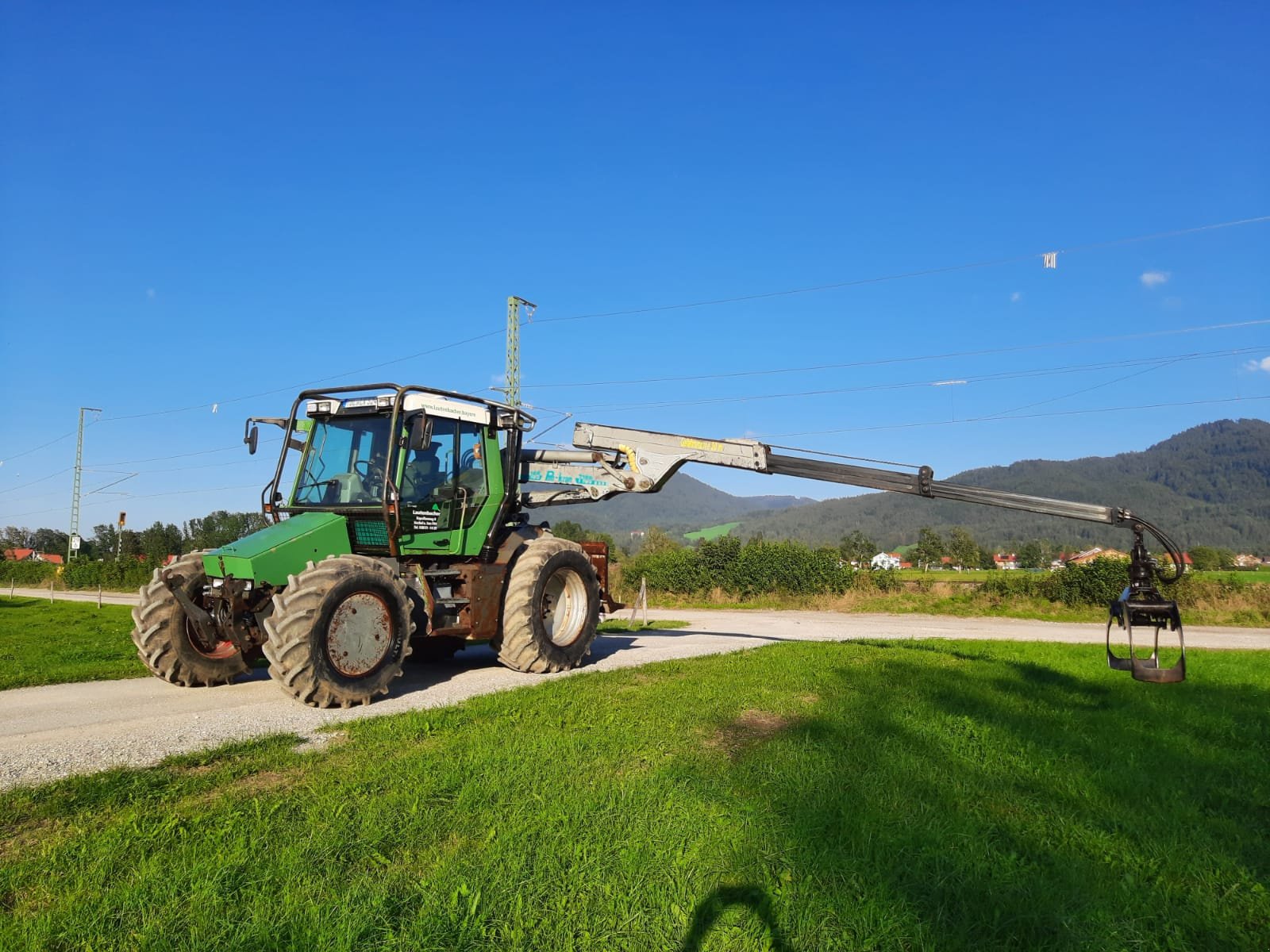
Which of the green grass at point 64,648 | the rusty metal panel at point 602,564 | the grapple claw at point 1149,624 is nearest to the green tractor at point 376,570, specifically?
the rusty metal panel at point 602,564

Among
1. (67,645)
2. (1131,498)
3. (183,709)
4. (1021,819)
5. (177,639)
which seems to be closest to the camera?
(1021,819)

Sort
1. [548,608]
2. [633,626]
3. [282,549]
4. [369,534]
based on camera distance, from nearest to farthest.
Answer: [282,549] < [369,534] < [548,608] < [633,626]

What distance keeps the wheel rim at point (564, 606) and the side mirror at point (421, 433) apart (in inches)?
113

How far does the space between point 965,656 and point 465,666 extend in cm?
703

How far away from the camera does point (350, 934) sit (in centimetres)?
313

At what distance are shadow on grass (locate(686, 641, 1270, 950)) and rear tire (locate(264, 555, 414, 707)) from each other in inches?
162

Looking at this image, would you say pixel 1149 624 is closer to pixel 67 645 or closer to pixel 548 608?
pixel 548 608

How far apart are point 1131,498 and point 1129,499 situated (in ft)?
14.3

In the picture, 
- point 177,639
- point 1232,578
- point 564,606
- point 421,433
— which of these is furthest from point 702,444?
point 1232,578

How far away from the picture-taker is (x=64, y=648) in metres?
13.4

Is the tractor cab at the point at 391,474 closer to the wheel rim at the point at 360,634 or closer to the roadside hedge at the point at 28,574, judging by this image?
the wheel rim at the point at 360,634

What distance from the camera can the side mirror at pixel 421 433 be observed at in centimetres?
888

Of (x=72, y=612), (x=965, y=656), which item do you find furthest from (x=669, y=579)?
(x=965, y=656)

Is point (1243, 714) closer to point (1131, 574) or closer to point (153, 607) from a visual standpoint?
Answer: point (1131, 574)
